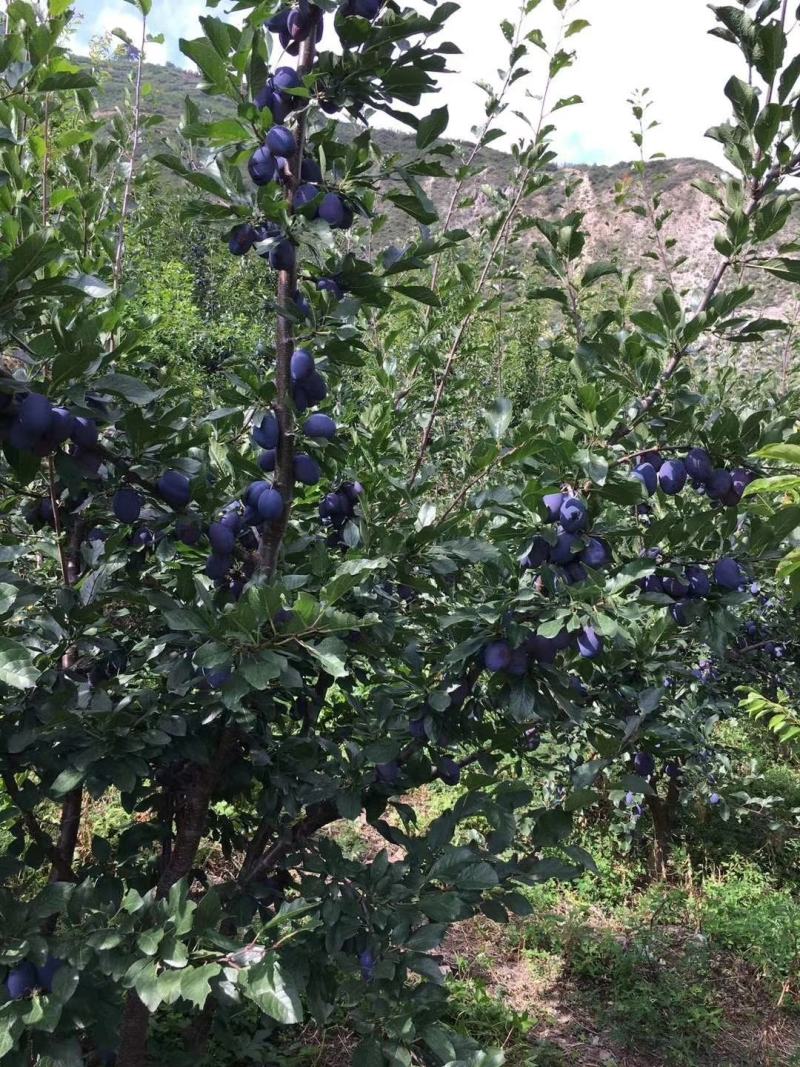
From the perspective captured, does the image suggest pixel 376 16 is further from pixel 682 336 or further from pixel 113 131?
pixel 113 131

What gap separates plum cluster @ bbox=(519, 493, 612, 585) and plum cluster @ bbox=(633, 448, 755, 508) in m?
0.14

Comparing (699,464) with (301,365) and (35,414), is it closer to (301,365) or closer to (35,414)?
(301,365)

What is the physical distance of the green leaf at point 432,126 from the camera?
1.19 meters

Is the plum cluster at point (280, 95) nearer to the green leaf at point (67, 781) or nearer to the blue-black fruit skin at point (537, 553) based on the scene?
the blue-black fruit skin at point (537, 553)

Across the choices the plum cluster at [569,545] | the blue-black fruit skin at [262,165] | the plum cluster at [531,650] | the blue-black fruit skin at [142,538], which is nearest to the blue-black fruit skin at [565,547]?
the plum cluster at [569,545]

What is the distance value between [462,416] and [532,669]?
502cm

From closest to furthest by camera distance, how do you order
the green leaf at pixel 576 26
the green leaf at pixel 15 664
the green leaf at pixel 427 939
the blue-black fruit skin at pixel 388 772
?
the green leaf at pixel 15 664 < the green leaf at pixel 427 939 < the blue-black fruit skin at pixel 388 772 < the green leaf at pixel 576 26

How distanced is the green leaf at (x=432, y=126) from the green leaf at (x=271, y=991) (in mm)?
1259

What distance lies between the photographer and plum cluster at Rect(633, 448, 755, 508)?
4.30 feet

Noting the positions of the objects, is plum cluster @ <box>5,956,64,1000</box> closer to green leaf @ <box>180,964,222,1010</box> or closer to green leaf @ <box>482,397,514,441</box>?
green leaf @ <box>180,964,222,1010</box>

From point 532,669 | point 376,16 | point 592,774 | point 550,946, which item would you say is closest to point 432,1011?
point 592,774

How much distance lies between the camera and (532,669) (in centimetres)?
138

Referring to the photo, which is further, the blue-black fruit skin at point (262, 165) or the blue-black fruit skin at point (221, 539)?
the blue-black fruit skin at point (221, 539)

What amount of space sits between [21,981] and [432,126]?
1.47 meters
